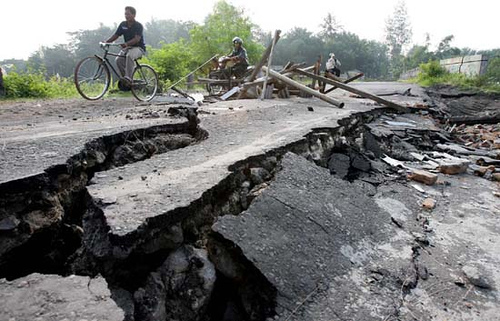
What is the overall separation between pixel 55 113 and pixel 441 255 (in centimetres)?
500

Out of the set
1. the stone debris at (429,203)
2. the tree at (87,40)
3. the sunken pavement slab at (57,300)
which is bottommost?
the stone debris at (429,203)

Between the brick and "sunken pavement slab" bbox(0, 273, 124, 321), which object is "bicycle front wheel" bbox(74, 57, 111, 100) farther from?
the brick

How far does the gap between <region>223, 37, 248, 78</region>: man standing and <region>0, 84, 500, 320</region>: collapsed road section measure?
6.97 metres

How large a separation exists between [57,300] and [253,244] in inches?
34.6

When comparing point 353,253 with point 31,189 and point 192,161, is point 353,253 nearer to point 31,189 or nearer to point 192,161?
point 192,161

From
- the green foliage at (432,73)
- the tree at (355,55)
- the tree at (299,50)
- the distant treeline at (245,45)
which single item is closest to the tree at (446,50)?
the distant treeline at (245,45)

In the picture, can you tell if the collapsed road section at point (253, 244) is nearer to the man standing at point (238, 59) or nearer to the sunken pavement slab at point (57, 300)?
the sunken pavement slab at point (57, 300)

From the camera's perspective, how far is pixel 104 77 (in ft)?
19.0

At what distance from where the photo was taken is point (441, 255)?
6.86 ft

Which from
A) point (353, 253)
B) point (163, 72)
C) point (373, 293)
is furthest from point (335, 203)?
point (163, 72)

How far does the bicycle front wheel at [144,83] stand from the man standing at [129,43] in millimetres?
175

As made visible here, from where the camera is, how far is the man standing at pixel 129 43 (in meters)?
5.62

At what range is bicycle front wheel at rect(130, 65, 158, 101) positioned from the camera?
608 cm

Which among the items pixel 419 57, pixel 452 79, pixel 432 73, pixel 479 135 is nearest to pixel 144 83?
pixel 479 135
